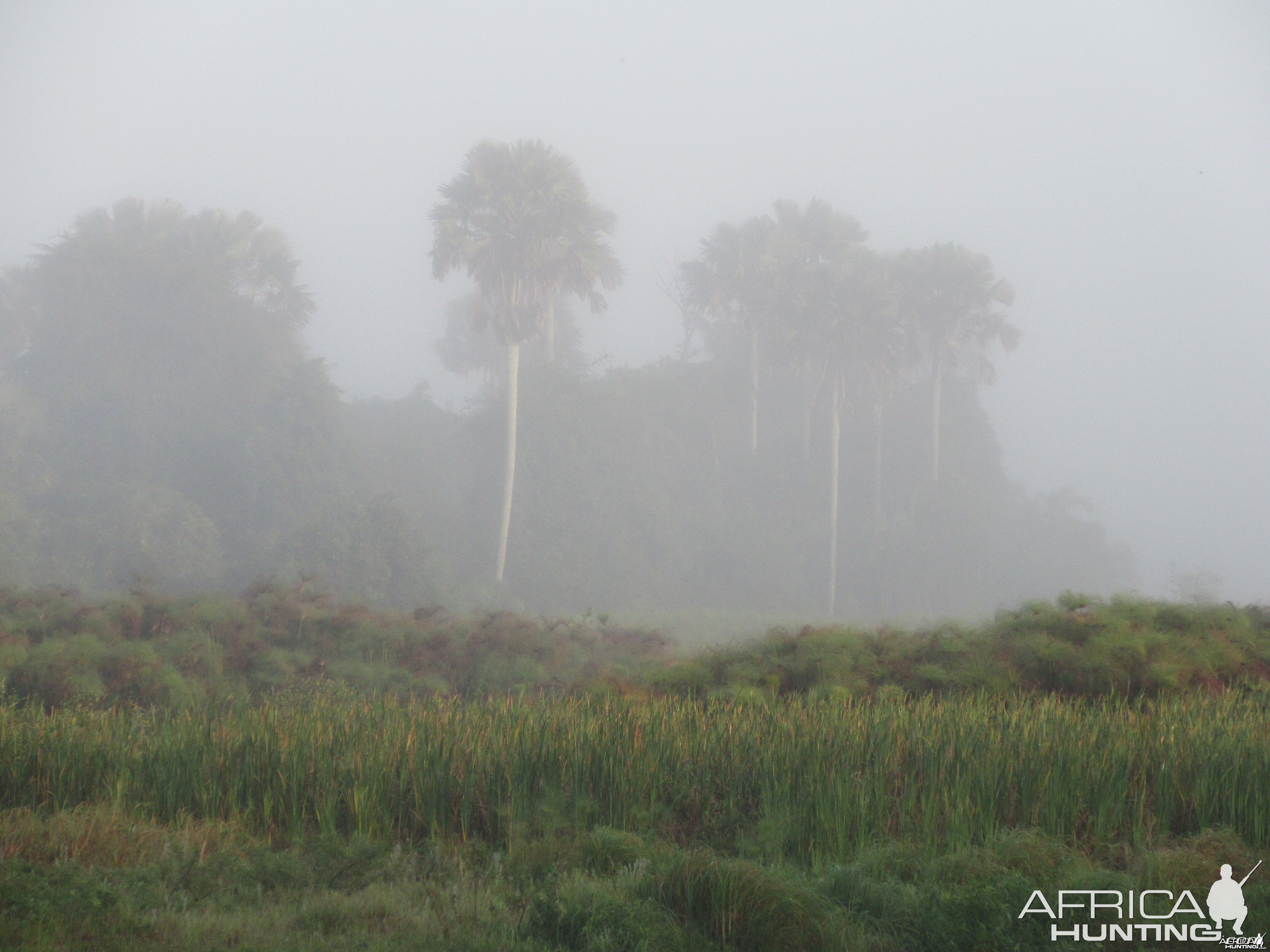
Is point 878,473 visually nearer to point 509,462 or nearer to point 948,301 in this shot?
point 948,301

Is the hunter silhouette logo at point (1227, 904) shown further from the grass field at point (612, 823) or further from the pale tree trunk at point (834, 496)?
the pale tree trunk at point (834, 496)

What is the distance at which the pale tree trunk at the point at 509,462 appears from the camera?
102 feet

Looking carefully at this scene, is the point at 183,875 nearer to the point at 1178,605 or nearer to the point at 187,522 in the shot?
Result: the point at 1178,605

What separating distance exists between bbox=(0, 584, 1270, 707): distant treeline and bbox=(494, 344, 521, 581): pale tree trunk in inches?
533

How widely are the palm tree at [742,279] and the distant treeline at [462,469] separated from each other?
35 centimetres

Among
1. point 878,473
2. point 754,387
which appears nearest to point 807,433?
point 754,387

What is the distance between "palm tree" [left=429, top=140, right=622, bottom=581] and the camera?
108 ft

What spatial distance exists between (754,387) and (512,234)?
16.5 meters

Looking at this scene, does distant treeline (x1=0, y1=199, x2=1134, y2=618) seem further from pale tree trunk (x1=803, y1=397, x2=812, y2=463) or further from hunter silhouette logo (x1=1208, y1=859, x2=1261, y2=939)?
hunter silhouette logo (x1=1208, y1=859, x2=1261, y2=939)

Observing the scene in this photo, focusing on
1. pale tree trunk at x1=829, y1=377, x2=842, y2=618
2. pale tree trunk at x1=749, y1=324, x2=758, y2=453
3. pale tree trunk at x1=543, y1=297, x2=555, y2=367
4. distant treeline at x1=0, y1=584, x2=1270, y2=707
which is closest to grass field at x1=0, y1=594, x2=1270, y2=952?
distant treeline at x1=0, y1=584, x2=1270, y2=707

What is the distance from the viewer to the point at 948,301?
43.8 meters

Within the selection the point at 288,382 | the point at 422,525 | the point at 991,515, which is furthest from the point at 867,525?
the point at 288,382

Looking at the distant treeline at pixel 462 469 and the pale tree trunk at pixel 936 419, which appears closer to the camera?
the distant treeline at pixel 462 469

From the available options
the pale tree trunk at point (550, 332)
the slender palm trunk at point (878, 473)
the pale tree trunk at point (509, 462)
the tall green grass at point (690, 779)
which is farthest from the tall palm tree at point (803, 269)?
the tall green grass at point (690, 779)
